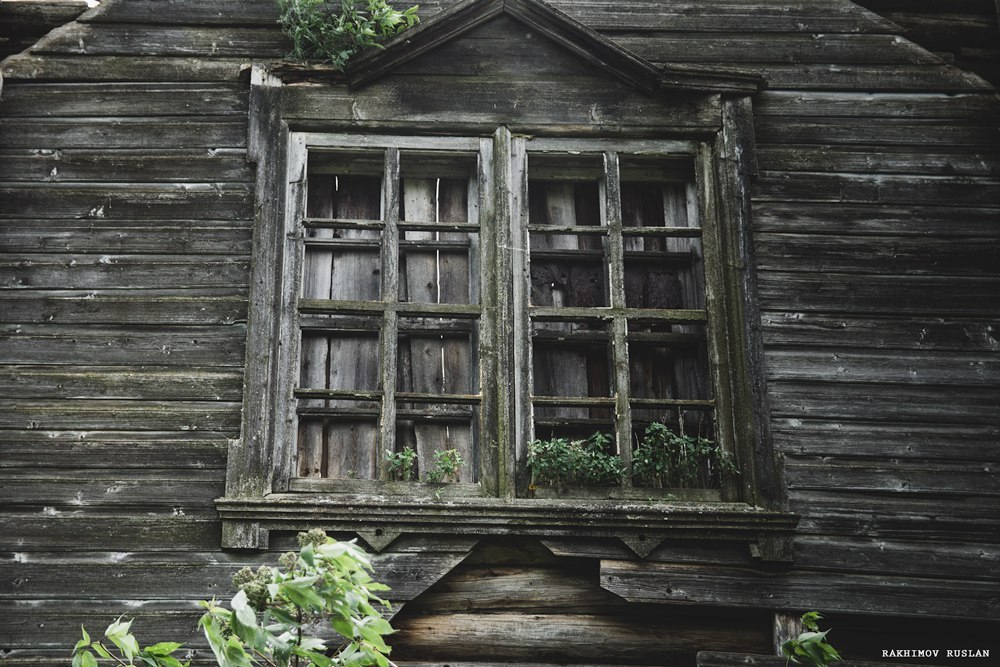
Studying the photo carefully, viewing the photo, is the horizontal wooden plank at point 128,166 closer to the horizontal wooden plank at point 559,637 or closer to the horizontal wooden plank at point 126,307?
the horizontal wooden plank at point 126,307

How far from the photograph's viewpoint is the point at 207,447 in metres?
4.57

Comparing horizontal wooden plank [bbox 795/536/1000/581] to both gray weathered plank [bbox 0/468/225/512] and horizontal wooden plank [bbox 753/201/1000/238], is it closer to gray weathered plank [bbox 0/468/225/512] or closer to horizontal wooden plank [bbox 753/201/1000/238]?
horizontal wooden plank [bbox 753/201/1000/238]

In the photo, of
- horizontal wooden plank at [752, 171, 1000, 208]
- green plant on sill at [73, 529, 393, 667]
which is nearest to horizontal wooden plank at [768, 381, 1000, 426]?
horizontal wooden plank at [752, 171, 1000, 208]

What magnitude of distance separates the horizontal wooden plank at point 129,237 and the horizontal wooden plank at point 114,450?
851mm

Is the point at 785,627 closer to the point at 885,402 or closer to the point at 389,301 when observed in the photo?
the point at 885,402

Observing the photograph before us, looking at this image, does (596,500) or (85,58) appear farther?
(85,58)

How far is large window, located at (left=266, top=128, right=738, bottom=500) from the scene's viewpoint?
4.65m

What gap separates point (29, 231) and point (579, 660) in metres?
3.13

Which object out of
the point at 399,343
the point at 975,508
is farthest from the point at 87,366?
the point at 975,508

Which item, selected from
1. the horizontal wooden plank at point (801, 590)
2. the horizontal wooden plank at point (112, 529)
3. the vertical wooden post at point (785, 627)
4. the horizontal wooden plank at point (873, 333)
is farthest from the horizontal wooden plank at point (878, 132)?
the horizontal wooden plank at point (112, 529)

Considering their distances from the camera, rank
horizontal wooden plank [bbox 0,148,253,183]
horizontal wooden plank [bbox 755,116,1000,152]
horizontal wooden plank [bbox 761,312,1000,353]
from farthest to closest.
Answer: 1. horizontal wooden plank [bbox 755,116,1000,152]
2. horizontal wooden plank [bbox 0,148,253,183]
3. horizontal wooden plank [bbox 761,312,1000,353]

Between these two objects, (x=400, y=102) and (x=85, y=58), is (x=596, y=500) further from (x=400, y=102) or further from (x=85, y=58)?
(x=85, y=58)

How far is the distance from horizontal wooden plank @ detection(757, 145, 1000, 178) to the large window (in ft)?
1.34

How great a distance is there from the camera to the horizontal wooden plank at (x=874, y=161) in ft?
16.9
